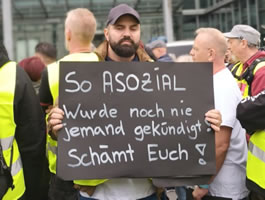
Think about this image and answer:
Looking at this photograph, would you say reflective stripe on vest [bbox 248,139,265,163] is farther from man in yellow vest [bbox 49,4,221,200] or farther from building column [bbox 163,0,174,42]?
building column [bbox 163,0,174,42]

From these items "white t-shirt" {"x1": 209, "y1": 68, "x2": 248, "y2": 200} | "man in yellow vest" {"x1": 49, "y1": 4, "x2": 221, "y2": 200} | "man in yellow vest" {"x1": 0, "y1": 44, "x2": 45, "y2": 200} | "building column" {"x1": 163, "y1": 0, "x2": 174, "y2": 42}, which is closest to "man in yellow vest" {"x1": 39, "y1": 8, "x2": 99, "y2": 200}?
"man in yellow vest" {"x1": 0, "y1": 44, "x2": 45, "y2": 200}

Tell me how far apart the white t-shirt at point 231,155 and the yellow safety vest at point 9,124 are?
137 cm

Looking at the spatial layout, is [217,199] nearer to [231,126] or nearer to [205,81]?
[231,126]

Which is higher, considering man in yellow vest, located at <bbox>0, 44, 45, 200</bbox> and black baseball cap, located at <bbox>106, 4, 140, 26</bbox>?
black baseball cap, located at <bbox>106, 4, 140, 26</bbox>

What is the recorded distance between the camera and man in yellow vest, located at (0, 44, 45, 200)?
8.00 feet

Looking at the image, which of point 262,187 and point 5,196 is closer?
point 5,196

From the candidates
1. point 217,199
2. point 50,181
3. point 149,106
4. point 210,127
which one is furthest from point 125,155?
point 50,181

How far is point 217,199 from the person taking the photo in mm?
2963

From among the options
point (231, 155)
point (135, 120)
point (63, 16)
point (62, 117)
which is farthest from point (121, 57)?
point (63, 16)

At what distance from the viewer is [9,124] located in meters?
2.47

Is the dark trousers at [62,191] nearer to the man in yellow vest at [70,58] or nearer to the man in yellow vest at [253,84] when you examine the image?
the man in yellow vest at [70,58]

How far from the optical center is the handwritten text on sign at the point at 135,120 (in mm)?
2295

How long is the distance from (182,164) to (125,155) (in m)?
0.34

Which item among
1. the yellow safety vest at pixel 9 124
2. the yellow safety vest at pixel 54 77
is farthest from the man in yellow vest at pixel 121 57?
the yellow safety vest at pixel 54 77
